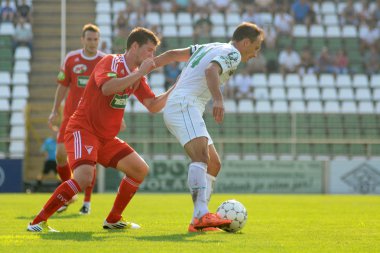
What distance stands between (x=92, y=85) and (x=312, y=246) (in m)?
2.98

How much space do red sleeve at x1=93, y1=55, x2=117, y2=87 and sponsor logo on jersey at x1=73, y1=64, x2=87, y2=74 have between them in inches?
154

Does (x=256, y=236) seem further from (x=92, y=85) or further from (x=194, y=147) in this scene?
(x=92, y=85)

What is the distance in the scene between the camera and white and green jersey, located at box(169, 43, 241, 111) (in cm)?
888

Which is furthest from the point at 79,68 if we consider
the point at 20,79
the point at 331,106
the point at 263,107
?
the point at 331,106

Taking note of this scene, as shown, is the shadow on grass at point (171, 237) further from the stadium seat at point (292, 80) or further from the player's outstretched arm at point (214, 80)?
the stadium seat at point (292, 80)

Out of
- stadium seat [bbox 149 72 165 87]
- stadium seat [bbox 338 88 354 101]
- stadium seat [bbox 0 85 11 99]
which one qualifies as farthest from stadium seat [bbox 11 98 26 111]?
stadium seat [bbox 338 88 354 101]

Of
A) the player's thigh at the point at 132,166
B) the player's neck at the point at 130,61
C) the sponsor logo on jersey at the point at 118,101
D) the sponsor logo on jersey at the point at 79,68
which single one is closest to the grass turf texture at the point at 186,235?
the player's thigh at the point at 132,166

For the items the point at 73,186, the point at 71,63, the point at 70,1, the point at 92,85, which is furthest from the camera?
the point at 70,1

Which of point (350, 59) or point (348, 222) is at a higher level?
point (350, 59)

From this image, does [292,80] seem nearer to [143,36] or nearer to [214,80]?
[143,36]

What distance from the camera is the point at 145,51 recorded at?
9008 mm

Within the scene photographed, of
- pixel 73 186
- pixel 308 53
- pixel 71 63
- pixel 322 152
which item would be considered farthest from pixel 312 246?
pixel 308 53

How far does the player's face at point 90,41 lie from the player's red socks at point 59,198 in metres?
4.52

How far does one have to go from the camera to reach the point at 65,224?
406 inches
